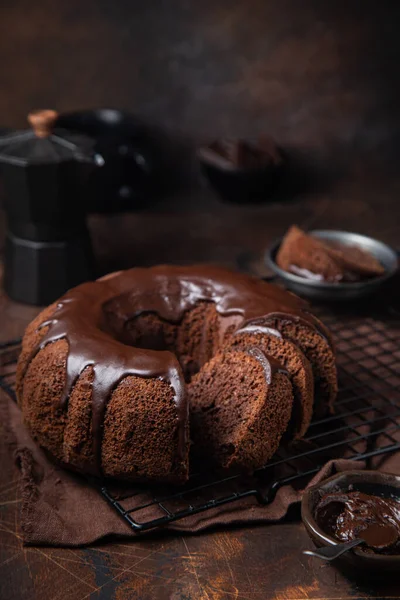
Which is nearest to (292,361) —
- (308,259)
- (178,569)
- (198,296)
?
(198,296)

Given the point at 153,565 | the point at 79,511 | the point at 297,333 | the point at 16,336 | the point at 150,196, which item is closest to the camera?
the point at 153,565

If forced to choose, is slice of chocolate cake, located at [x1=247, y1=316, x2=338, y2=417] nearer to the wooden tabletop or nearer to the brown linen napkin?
the brown linen napkin

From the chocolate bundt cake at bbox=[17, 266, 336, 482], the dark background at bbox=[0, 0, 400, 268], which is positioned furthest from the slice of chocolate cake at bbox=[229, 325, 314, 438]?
the dark background at bbox=[0, 0, 400, 268]

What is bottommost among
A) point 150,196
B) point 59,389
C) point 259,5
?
point 150,196

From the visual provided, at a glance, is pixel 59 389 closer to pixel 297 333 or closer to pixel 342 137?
pixel 297 333

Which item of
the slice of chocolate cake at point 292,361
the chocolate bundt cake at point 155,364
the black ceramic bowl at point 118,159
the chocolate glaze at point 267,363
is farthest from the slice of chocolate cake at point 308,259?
the black ceramic bowl at point 118,159

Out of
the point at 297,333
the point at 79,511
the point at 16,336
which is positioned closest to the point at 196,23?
the point at 16,336

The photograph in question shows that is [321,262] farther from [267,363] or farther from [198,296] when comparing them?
[267,363]

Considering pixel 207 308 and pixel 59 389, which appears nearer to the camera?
pixel 59 389
